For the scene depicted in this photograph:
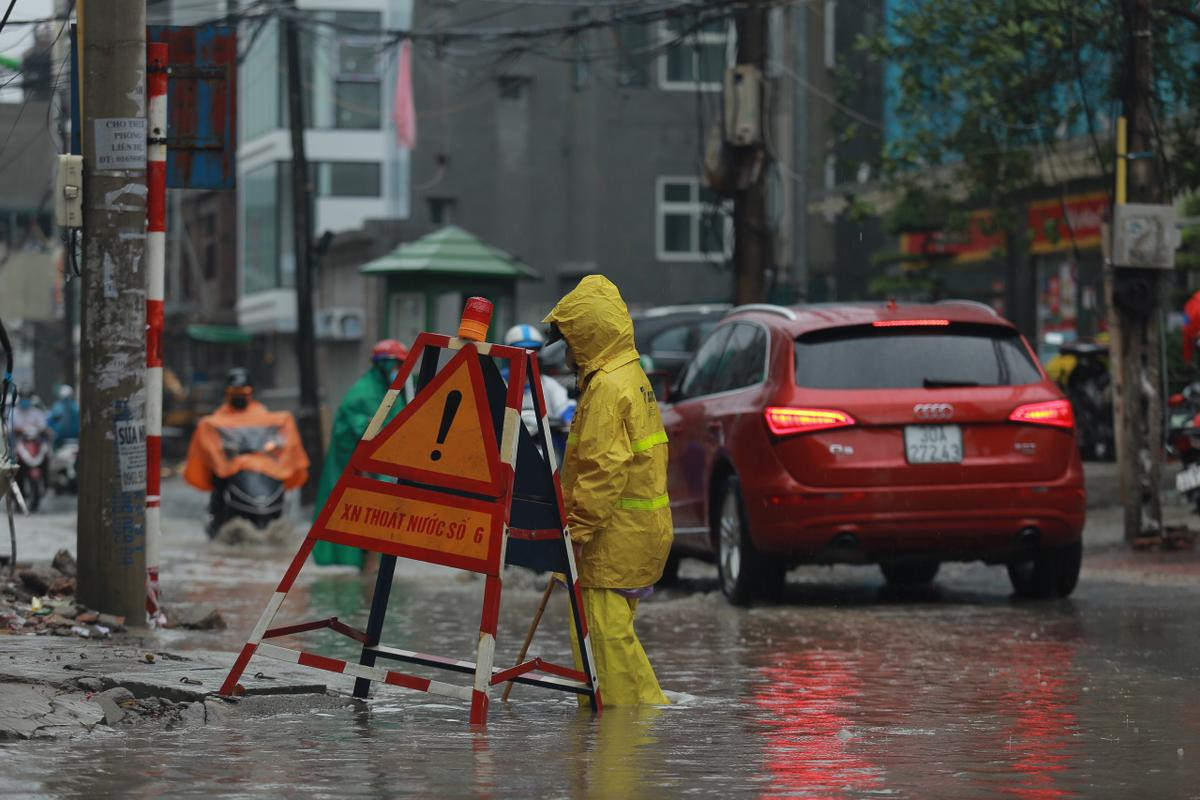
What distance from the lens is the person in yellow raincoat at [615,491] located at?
786 cm

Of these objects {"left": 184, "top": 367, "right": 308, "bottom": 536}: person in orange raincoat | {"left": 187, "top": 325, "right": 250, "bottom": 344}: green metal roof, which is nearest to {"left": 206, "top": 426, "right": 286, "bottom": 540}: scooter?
{"left": 184, "top": 367, "right": 308, "bottom": 536}: person in orange raincoat

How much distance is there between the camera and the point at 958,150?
23.8m

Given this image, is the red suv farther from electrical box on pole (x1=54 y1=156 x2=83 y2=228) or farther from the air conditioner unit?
the air conditioner unit

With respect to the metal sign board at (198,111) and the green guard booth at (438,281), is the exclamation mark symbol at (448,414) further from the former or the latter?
the green guard booth at (438,281)

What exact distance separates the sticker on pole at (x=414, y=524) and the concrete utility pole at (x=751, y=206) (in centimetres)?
1296

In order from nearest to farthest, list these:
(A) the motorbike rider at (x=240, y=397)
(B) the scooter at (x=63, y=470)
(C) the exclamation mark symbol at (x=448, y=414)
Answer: (C) the exclamation mark symbol at (x=448, y=414) < (A) the motorbike rider at (x=240, y=397) < (B) the scooter at (x=63, y=470)

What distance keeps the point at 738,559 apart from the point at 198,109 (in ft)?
12.9

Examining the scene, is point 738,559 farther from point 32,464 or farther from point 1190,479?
point 32,464

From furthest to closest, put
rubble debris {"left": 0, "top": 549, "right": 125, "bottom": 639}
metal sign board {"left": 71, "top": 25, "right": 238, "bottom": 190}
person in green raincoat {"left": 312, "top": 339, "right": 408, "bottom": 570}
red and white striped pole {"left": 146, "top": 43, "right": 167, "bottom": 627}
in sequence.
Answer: person in green raincoat {"left": 312, "top": 339, "right": 408, "bottom": 570}, metal sign board {"left": 71, "top": 25, "right": 238, "bottom": 190}, red and white striped pole {"left": 146, "top": 43, "right": 167, "bottom": 627}, rubble debris {"left": 0, "top": 549, "right": 125, "bottom": 639}

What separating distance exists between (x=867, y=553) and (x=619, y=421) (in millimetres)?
4604

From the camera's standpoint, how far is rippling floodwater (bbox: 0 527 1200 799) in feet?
20.2

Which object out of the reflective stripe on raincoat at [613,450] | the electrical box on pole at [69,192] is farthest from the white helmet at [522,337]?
the reflective stripe on raincoat at [613,450]

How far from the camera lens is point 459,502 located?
766 cm

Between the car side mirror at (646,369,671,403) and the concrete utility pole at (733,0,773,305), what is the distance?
6305 millimetres
